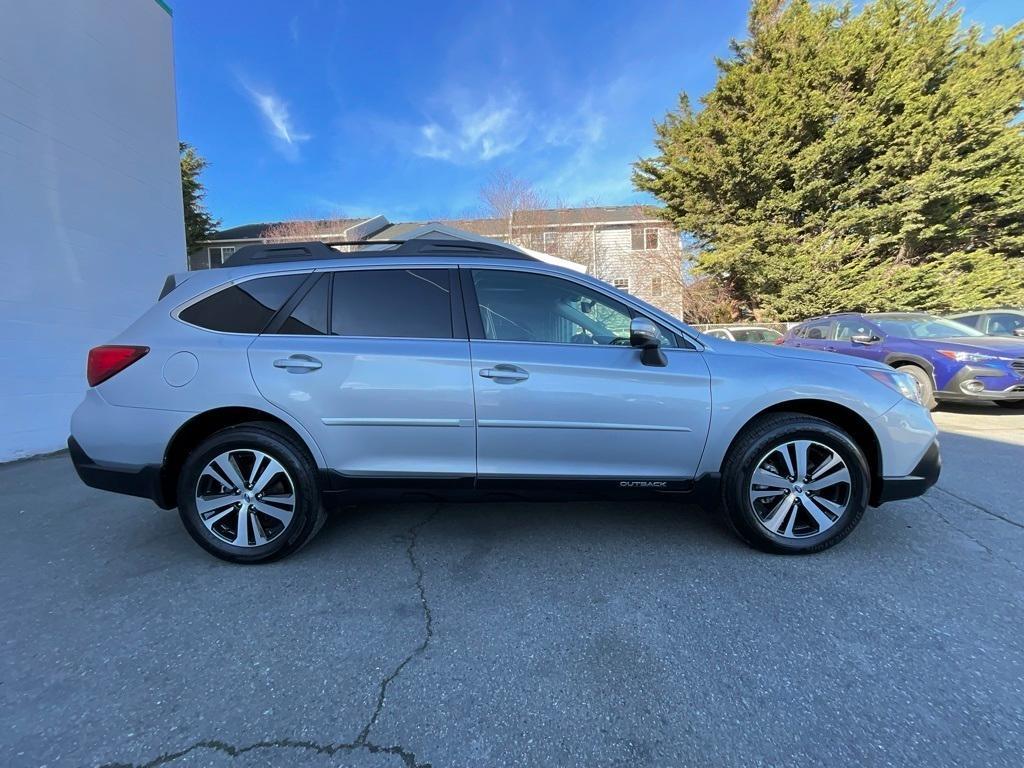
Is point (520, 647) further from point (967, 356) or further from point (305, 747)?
point (967, 356)

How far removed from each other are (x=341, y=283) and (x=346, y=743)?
2.24 metres

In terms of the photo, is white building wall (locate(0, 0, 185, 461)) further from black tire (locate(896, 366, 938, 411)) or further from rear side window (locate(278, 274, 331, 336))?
black tire (locate(896, 366, 938, 411))

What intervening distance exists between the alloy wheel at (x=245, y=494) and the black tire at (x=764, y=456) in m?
2.52

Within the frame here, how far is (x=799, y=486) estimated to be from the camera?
2.69 metres

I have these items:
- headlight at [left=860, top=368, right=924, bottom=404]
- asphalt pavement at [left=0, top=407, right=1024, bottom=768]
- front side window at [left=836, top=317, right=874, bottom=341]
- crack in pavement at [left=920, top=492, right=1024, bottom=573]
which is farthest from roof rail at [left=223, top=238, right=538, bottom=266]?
front side window at [left=836, top=317, right=874, bottom=341]

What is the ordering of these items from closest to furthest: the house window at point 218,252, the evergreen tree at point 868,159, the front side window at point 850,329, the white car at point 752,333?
the front side window at point 850,329, the white car at point 752,333, the evergreen tree at point 868,159, the house window at point 218,252

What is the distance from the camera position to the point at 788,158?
1548cm

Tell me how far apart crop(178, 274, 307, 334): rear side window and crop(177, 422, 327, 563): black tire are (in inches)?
23.2

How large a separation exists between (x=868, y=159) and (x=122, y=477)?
1998cm

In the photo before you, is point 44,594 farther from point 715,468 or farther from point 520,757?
point 715,468

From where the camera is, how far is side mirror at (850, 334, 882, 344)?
25.2ft

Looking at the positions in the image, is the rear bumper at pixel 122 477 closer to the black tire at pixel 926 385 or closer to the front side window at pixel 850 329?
the black tire at pixel 926 385

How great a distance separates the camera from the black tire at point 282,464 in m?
2.64

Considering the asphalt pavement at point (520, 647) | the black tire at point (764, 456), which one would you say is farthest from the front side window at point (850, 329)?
the black tire at point (764, 456)
